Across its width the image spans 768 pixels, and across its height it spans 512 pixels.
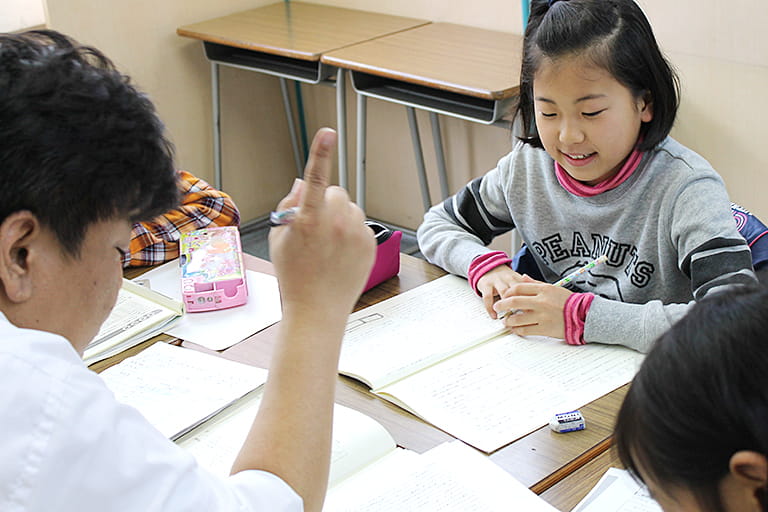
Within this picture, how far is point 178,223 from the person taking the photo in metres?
1.76

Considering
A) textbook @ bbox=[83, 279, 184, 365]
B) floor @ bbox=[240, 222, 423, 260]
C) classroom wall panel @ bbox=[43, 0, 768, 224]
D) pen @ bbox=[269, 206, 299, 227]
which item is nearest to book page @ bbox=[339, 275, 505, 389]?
textbook @ bbox=[83, 279, 184, 365]

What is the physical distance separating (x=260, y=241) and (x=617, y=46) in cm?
263

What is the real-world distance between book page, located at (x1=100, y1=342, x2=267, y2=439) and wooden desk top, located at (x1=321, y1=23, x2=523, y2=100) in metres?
1.43

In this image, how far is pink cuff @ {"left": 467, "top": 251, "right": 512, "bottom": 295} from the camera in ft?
5.03

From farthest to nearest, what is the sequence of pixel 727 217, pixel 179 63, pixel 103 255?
pixel 179 63 < pixel 727 217 < pixel 103 255

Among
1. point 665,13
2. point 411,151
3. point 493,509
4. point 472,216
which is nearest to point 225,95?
point 411,151

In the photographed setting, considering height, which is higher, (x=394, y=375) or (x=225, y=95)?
(x=394, y=375)

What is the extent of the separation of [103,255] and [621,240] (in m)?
1.01

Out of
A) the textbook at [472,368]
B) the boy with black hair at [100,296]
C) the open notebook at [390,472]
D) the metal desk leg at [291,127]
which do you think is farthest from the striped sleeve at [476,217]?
the metal desk leg at [291,127]

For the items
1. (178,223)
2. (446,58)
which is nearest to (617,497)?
(178,223)

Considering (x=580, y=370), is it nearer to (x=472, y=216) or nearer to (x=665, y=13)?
(x=472, y=216)

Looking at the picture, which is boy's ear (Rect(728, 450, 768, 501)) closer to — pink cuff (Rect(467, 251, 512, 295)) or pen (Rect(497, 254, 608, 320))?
pen (Rect(497, 254, 608, 320))

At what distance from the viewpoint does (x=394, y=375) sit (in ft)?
4.21

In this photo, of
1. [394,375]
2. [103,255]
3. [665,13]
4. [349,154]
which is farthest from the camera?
[349,154]
